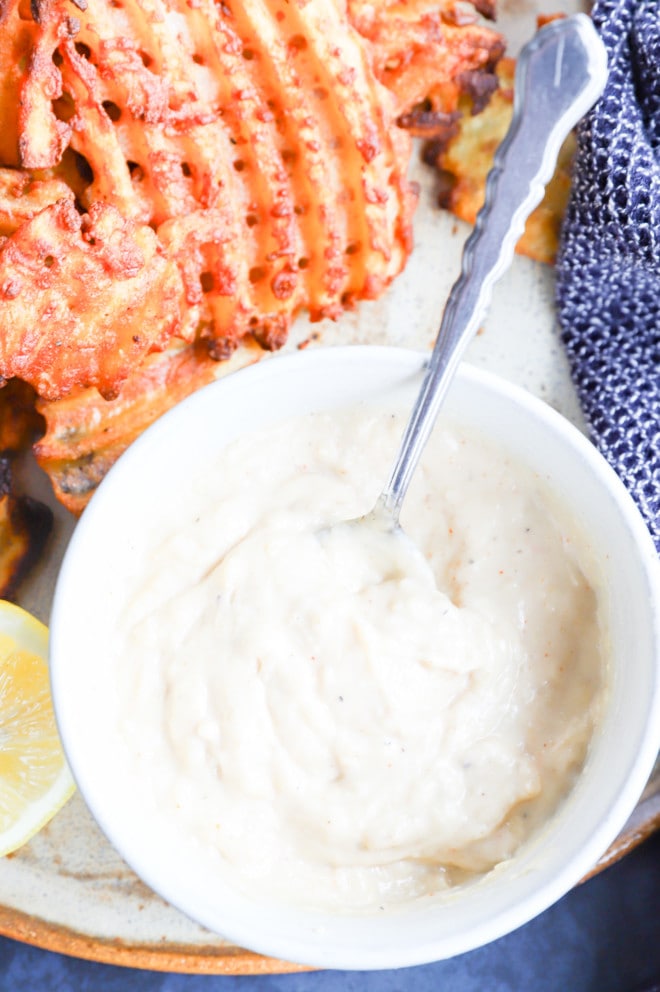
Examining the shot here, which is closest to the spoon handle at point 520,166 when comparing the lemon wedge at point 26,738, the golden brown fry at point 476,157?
the golden brown fry at point 476,157

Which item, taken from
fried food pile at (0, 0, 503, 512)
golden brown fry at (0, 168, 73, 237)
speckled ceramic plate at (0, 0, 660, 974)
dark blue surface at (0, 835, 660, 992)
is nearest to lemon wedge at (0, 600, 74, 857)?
speckled ceramic plate at (0, 0, 660, 974)

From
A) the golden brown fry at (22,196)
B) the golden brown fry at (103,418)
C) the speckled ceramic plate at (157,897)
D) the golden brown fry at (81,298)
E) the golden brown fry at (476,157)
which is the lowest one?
the speckled ceramic plate at (157,897)

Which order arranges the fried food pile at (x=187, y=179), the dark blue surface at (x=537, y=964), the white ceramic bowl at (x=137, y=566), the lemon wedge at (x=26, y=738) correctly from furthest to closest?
the dark blue surface at (x=537, y=964), the lemon wedge at (x=26, y=738), the fried food pile at (x=187, y=179), the white ceramic bowl at (x=137, y=566)

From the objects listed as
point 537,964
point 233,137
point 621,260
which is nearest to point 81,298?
point 233,137

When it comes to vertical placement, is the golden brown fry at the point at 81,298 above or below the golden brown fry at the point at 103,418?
above

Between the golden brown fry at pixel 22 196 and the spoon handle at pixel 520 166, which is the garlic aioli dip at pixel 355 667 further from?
the golden brown fry at pixel 22 196

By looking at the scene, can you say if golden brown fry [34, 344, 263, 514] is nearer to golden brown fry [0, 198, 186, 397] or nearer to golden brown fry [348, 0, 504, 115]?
golden brown fry [0, 198, 186, 397]

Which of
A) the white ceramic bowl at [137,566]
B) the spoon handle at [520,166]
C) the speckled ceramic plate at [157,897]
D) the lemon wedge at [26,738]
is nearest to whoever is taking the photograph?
the spoon handle at [520,166]
